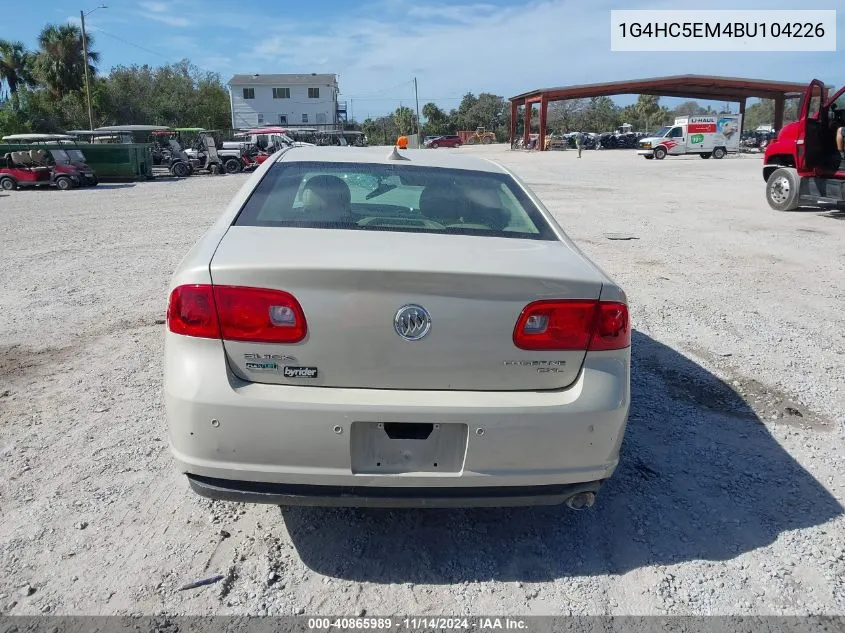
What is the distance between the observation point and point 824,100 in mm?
12555

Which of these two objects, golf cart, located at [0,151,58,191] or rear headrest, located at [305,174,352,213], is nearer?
rear headrest, located at [305,174,352,213]

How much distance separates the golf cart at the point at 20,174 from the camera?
2308cm

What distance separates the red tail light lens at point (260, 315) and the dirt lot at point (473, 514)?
1.02 m

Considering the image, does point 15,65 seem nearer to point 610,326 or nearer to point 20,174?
point 20,174

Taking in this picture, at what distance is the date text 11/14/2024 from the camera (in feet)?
7.82

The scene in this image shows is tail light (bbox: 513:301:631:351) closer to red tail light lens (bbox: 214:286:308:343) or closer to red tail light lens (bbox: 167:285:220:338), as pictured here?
red tail light lens (bbox: 214:286:308:343)

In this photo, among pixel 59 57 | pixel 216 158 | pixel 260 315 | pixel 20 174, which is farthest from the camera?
pixel 59 57

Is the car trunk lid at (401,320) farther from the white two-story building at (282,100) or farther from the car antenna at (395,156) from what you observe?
the white two-story building at (282,100)

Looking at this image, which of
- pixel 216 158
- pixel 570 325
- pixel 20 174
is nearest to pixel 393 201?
pixel 570 325

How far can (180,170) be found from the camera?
29797mm

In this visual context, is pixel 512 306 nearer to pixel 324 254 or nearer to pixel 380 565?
pixel 324 254

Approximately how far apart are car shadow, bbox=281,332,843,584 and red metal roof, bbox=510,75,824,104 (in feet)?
161

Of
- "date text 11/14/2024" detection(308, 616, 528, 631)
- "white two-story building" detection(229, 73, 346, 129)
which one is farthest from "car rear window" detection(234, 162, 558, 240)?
"white two-story building" detection(229, 73, 346, 129)

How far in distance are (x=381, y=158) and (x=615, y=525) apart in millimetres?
2307
